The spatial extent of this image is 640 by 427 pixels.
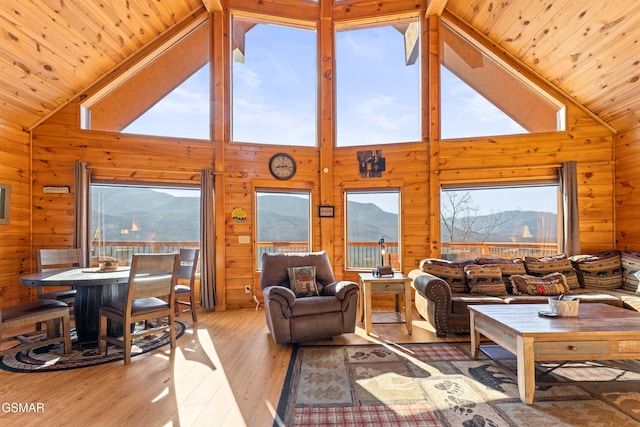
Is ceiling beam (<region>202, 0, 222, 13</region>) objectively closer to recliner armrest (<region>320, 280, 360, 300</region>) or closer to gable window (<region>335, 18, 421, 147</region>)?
gable window (<region>335, 18, 421, 147</region>)

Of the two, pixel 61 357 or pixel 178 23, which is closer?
pixel 61 357

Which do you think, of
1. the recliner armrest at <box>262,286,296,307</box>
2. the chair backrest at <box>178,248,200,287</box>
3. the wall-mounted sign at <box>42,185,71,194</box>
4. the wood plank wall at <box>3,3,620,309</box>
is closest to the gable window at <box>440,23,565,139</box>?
the wood plank wall at <box>3,3,620,309</box>

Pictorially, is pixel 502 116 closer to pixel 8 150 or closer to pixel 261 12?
pixel 261 12

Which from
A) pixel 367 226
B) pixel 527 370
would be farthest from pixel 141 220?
pixel 527 370

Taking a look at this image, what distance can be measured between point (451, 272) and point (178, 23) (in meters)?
5.41

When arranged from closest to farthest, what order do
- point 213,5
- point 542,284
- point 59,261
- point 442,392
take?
point 442,392, point 542,284, point 59,261, point 213,5

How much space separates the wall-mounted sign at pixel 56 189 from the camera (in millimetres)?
4469

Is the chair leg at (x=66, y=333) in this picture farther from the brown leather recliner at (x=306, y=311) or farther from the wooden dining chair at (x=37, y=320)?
the brown leather recliner at (x=306, y=311)

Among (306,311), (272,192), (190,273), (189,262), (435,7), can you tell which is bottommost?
(306,311)

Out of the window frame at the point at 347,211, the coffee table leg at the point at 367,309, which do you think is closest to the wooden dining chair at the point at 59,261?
the coffee table leg at the point at 367,309

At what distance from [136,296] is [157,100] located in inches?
131

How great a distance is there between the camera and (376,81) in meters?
5.32

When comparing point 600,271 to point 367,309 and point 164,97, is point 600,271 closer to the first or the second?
point 367,309

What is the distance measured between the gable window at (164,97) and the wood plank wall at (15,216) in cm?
81
